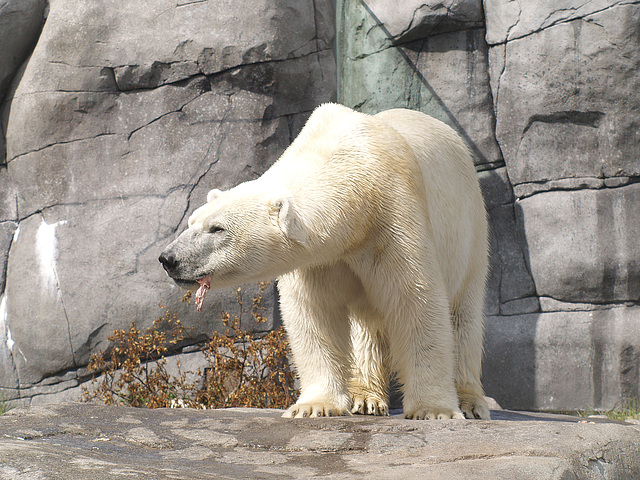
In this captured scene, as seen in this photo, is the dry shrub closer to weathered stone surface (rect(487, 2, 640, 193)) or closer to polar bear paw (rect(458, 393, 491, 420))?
polar bear paw (rect(458, 393, 491, 420))

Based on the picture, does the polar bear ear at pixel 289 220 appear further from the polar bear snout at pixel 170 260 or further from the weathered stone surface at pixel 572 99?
the weathered stone surface at pixel 572 99

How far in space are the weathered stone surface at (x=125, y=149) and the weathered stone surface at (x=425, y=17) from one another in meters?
0.81

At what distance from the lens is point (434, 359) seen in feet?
11.0

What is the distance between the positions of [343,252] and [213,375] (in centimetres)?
238

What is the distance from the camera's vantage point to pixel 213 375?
528 centimetres

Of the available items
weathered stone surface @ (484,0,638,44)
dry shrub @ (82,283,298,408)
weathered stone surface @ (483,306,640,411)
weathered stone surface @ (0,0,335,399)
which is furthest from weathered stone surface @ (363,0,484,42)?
dry shrub @ (82,283,298,408)

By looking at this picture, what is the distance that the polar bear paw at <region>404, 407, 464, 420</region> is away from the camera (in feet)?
10.5

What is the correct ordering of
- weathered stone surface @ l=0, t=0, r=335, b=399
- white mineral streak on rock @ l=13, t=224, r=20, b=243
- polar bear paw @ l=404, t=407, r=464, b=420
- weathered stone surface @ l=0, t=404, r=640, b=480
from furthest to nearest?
white mineral streak on rock @ l=13, t=224, r=20, b=243
weathered stone surface @ l=0, t=0, r=335, b=399
polar bear paw @ l=404, t=407, r=464, b=420
weathered stone surface @ l=0, t=404, r=640, b=480

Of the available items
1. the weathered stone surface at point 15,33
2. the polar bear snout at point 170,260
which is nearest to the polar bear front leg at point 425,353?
the polar bear snout at point 170,260

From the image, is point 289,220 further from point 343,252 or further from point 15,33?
point 15,33

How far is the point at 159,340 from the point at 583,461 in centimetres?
397

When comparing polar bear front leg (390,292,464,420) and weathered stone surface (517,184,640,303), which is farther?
weathered stone surface (517,184,640,303)

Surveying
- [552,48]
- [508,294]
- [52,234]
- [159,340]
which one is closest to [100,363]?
[159,340]

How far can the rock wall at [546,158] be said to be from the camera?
5.75m
